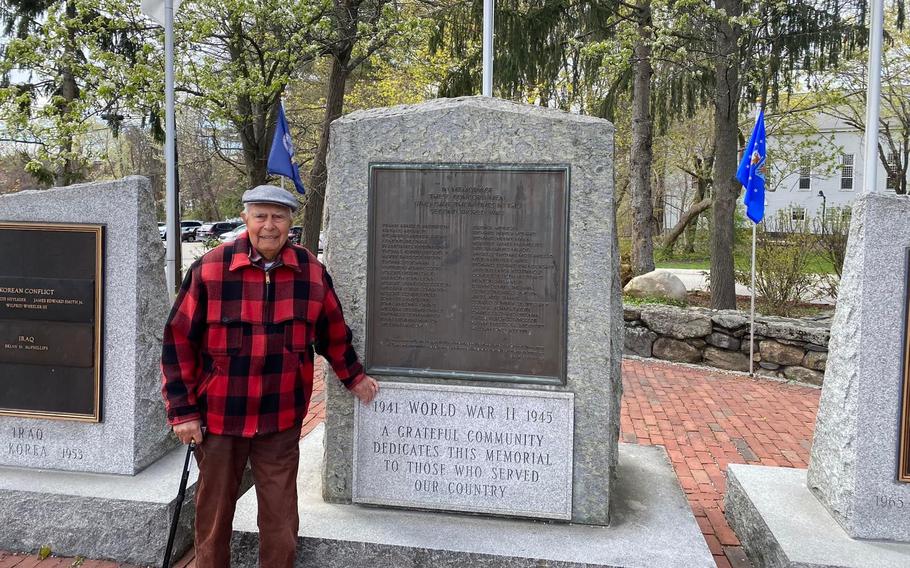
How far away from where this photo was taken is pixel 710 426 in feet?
20.7

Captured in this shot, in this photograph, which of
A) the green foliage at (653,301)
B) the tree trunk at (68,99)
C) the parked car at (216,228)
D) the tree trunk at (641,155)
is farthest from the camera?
the parked car at (216,228)

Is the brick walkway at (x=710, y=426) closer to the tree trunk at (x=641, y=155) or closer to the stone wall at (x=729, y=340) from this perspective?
the stone wall at (x=729, y=340)

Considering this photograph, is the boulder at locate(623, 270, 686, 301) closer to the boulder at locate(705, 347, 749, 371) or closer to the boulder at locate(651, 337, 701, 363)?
the boulder at locate(651, 337, 701, 363)

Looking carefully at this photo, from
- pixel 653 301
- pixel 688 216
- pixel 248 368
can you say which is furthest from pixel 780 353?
pixel 688 216

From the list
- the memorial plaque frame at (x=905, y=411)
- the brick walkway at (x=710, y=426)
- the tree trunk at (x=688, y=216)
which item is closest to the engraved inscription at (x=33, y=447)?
the brick walkway at (x=710, y=426)

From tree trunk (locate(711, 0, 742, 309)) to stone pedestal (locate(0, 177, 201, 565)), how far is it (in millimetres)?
10223

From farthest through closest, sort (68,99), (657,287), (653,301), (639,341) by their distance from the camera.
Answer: (68,99), (657,287), (653,301), (639,341)

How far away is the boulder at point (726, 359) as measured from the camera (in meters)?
8.78

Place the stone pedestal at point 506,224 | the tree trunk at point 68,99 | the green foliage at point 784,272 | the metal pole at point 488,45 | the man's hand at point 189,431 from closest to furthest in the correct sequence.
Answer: the man's hand at point 189,431, the stone pedestal at point 506,224, the metal pole at point 488,45, the green foliage at point 784,272, the tree trunk at point 68,99

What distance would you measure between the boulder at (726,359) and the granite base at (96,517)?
734 cm

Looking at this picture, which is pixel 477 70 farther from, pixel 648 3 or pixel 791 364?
pixel 791 364

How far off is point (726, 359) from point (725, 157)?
4.38 metres

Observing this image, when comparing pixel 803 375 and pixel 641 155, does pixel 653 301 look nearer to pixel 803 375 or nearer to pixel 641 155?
pixel 803 375

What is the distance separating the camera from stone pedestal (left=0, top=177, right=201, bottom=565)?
349 cm
